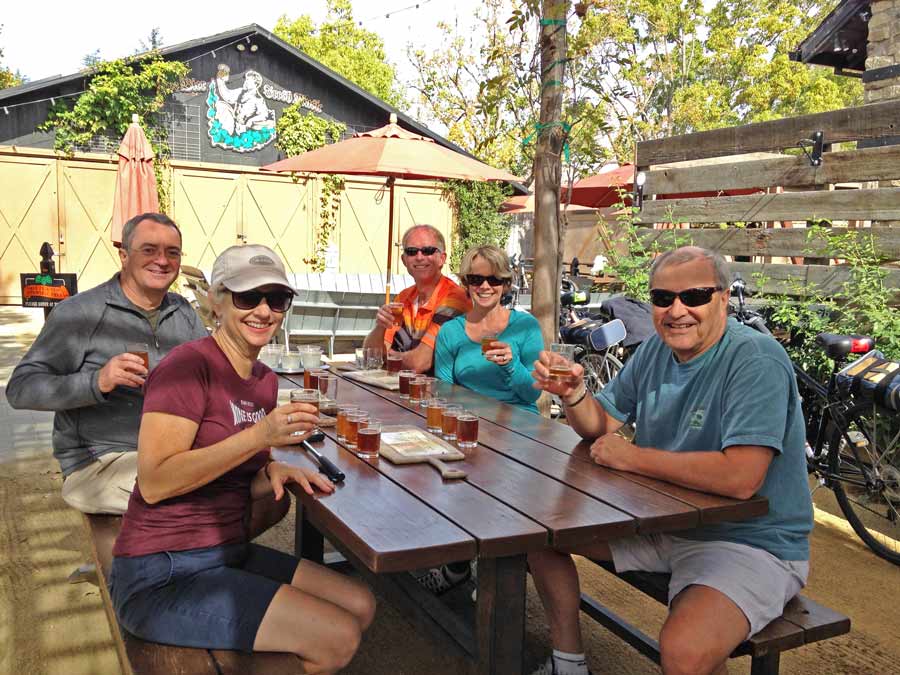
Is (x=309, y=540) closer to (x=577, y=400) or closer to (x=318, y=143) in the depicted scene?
(x=577, y=400)

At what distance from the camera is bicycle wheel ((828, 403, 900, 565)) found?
391cm

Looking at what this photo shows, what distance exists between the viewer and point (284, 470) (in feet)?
6.98

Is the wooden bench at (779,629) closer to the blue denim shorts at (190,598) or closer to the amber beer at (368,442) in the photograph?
the amber beer at (368,442)

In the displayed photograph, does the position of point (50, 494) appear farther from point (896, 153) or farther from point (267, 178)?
point (267, 178)

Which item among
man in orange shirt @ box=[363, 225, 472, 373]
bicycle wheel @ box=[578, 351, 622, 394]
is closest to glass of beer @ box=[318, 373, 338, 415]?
man in orange shirt @ box=[363, 225, 472, 373]

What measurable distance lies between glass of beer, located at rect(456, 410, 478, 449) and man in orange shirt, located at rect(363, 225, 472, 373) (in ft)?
5.36

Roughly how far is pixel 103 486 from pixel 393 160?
4.73m

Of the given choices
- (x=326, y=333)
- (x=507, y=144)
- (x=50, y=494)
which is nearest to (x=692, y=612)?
(x=50, y=494)

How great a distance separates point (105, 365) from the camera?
2.72m

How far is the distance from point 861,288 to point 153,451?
487 centimetres

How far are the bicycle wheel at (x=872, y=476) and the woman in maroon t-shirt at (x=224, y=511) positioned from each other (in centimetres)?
297

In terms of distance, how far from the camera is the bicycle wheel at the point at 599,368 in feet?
21.2

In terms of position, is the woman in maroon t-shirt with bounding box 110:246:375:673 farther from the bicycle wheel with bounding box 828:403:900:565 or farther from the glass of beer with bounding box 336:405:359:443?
the bicycle wheel with bounding box 828:403:900:565

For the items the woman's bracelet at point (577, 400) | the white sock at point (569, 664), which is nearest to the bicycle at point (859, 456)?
the woman's bracelet at point (577, 400)
